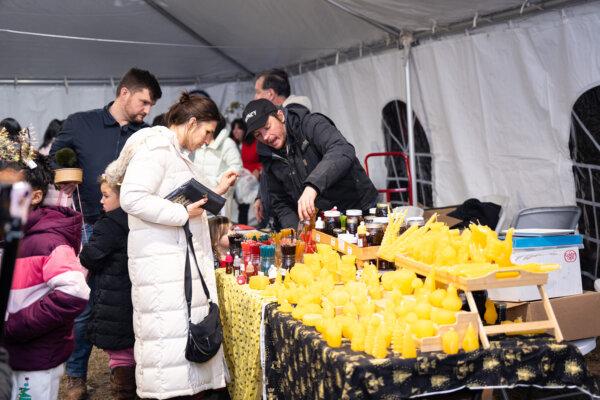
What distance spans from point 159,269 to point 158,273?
2 cm

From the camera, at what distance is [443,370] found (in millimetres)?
2121

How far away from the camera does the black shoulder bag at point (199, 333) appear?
3080mm

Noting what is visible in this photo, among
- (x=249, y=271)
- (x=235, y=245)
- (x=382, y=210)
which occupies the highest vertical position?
(x=382, y=210)

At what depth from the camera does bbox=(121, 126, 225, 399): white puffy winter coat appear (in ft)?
10.1

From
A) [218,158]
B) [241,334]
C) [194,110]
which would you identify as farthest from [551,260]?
[218,158]

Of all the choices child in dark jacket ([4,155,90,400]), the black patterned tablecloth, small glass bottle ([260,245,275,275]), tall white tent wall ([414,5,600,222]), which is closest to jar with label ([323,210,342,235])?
small glass bottle ([260,245,275,275])

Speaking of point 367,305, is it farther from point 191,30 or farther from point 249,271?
point 191,30

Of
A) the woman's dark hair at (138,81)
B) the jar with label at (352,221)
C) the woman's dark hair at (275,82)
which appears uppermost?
the woman's dark hair at (275,82)

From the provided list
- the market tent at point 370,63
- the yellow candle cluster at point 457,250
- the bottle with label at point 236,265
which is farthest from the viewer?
the market tent at point 370,63

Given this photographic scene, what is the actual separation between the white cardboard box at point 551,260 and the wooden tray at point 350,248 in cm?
71

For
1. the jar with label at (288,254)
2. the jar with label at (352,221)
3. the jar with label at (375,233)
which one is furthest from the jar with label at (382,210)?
the jar with label at (288,254)

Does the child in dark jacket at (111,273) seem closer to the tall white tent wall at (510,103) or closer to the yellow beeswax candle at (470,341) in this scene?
the yellow beeswax candle at (470,341)

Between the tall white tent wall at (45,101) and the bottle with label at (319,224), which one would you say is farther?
the tall white tent wall at (45,101)

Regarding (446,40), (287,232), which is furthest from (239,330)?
(446,40)
